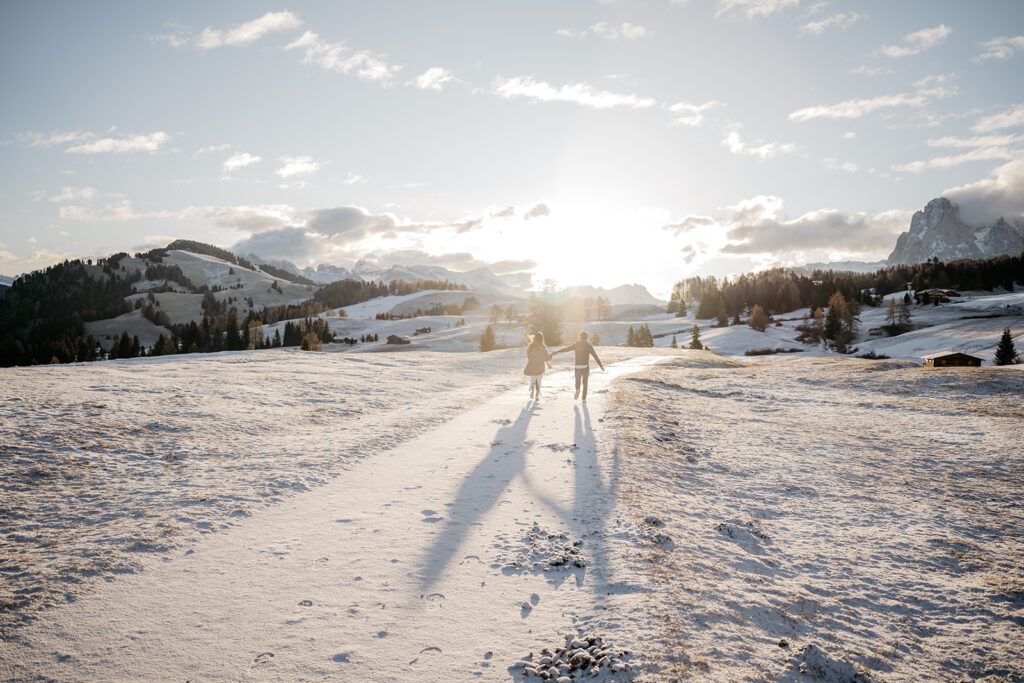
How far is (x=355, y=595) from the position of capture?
5.38 m

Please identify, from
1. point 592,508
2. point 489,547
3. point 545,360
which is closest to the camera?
point 489,547

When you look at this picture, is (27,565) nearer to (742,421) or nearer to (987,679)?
(987,679)

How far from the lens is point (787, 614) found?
534cm

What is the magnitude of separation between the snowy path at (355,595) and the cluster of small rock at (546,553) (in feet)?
0.10

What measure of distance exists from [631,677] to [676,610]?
121 centimetres

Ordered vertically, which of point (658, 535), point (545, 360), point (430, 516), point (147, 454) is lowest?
point (658, 535)

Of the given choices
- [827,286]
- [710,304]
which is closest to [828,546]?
[710,304]

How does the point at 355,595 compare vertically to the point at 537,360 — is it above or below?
below

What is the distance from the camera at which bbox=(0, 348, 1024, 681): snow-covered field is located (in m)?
4.59

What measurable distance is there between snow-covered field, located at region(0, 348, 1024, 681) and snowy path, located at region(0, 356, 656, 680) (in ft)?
0.11

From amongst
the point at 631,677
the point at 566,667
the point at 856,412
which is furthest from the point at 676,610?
the point at 856,412

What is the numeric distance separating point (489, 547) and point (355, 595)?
1.94 m

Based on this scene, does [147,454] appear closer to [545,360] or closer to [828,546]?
[828,546]

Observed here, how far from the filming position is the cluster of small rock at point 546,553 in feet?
20.1
